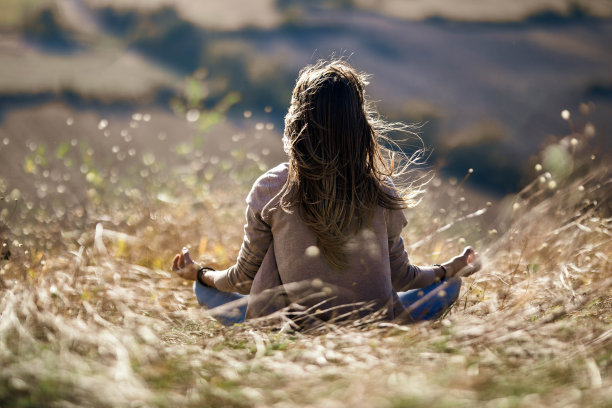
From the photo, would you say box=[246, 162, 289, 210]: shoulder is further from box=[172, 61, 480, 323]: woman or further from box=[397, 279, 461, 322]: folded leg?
box=[397, 279, 461, 322]: folded leg

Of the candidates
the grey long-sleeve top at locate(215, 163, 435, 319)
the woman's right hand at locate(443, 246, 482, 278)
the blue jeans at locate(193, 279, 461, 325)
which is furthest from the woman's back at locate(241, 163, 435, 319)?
the woman's right hand at locate(443, 246, 482, 278)

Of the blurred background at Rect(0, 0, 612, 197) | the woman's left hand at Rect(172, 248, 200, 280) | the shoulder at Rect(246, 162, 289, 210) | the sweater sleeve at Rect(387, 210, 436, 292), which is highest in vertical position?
the blurred background at Rect(0, 0, 612, 197)

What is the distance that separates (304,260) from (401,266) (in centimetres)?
46

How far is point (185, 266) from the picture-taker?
256cm

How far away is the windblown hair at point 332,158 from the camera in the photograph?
1.99 metres

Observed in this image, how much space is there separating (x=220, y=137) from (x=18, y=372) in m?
4.00

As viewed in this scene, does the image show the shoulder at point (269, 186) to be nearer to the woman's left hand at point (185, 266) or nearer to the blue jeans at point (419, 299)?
the blue jeans at point (419, 299)

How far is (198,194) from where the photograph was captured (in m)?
3.83

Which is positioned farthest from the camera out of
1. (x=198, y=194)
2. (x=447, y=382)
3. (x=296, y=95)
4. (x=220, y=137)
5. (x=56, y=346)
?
(x=220, y=137)

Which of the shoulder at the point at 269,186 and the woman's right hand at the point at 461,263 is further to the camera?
the woman's right hand at the point at 461,263

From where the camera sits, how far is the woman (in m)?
2.00

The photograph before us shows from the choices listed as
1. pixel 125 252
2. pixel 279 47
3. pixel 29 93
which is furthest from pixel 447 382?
pixel 279 47

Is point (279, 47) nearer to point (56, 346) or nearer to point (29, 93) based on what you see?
point (29, 93)

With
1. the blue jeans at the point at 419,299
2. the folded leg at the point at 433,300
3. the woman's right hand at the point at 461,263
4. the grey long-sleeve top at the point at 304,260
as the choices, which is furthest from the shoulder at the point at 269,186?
the woman's right hand at the point at 461,263
